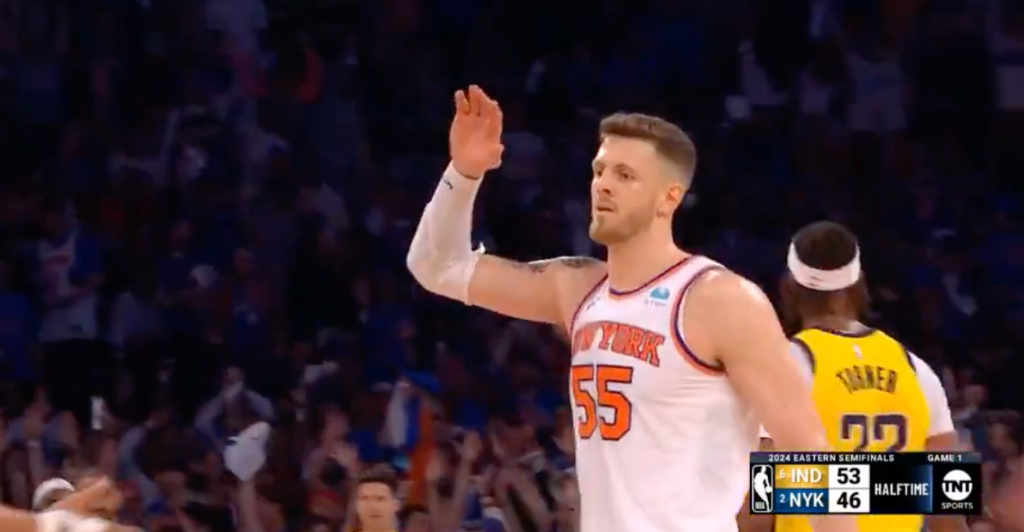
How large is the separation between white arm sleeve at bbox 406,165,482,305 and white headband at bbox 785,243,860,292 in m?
0.90

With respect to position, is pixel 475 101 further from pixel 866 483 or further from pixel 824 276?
pixel 866 483

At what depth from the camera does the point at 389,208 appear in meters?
10.4

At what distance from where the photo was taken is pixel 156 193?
10.4m

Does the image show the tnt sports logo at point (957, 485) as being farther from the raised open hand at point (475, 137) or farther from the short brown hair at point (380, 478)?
the short brown hair at point (380, 478)

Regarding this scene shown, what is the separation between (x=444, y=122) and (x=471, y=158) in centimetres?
705

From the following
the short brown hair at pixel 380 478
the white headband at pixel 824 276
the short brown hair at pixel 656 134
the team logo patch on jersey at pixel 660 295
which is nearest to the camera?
the team logo patch on jersey at pixel 660 295

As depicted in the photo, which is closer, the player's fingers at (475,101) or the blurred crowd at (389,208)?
the player's fingers at (475,101)

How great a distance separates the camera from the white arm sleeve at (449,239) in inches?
161

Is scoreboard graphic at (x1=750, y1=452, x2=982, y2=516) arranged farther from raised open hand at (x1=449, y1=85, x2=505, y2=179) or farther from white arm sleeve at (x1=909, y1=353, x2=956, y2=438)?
raised open hand at (x1=449, y1=85, x2=505, y2=179)

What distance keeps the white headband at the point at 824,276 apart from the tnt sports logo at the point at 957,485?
0.54m

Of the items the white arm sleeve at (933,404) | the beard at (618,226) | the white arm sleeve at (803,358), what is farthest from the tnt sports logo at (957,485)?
the beard at (618,226)

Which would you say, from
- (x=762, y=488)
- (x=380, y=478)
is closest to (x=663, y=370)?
(x=762, y=488)

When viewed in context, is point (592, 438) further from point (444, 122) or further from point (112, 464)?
point (444, 122)

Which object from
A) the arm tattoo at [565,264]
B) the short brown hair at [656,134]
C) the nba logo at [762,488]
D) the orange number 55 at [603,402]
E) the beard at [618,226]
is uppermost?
the short brown hair at [656,134]
